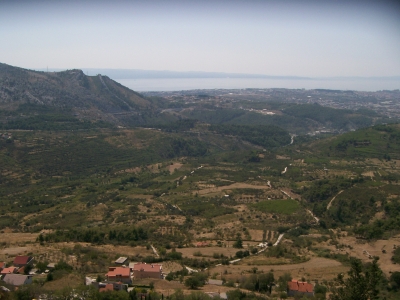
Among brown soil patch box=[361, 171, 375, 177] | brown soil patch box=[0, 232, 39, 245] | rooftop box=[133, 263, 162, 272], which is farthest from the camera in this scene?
brown soil patch box=[361, 171, 375, 177]

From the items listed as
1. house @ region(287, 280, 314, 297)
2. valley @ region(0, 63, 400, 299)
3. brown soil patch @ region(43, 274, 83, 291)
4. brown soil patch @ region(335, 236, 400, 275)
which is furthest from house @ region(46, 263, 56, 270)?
brown soil patch @ region(335, 236, 400, 275)

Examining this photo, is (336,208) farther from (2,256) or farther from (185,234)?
(2,256)

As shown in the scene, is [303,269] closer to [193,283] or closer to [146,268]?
[193,283]

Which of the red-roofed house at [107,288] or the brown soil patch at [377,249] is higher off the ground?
the red-roofed house at [107,288]

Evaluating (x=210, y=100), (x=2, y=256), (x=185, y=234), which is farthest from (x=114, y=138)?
(x=210, y=100)

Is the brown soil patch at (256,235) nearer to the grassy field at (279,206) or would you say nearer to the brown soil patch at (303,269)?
the brown soil patch at (303,269)

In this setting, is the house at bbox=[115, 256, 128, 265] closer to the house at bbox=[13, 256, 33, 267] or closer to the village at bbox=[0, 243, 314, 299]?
the village at bbox=[0, 243, 314, 299]

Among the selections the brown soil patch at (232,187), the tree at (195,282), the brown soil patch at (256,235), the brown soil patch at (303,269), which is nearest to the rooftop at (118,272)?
the tree at (195,282)
